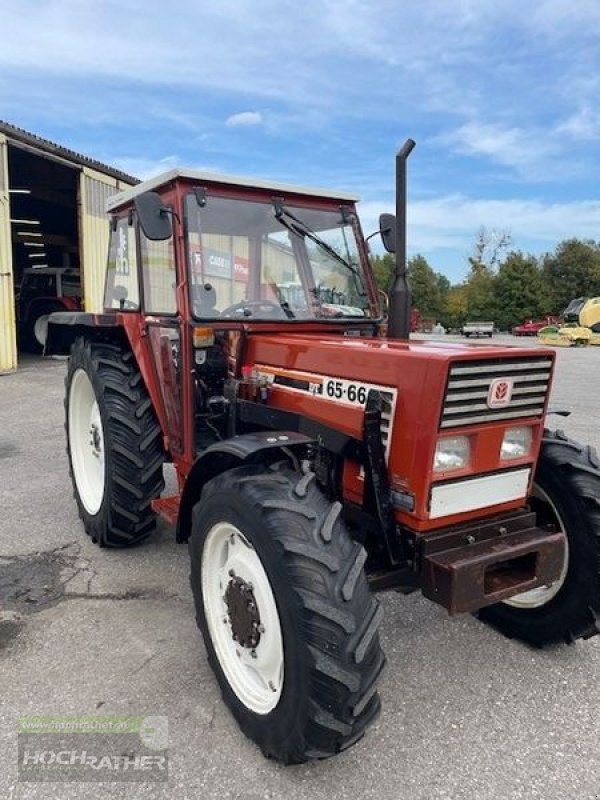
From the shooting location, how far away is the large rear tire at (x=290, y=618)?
1965 millimetres

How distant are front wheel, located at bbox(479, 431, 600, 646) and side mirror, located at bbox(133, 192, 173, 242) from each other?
6.56 ft

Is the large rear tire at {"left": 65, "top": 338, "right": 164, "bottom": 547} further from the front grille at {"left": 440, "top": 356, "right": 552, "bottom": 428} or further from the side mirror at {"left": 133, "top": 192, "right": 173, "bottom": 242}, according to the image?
the front grille at {"left": 440, "top": 356, "right": 552, "bottom": 428}

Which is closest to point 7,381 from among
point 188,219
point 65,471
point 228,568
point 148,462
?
point 65,471

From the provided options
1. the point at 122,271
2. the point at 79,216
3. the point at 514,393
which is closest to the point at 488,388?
the point at 514,393

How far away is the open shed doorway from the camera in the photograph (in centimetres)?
1573

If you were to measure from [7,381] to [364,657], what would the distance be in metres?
11.2

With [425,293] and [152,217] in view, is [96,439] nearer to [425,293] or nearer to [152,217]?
[152,217]

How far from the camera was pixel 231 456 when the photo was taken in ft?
8.73

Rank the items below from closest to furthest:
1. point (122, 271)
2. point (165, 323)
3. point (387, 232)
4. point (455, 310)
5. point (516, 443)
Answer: point (516, 443), point (165, 323), point (387, 232), point (122, 271), point (455, 310)

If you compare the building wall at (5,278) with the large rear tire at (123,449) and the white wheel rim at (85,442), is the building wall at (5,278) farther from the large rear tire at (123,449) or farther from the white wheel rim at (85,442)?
the large rear tire at (123,449)

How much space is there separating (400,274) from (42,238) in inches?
679

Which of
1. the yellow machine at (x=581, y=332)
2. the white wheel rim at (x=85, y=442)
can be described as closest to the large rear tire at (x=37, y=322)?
the white wheel rim at (x=85, y=442)

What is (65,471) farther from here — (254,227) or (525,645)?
(525,645)

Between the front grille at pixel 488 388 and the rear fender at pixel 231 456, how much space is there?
0.61m
